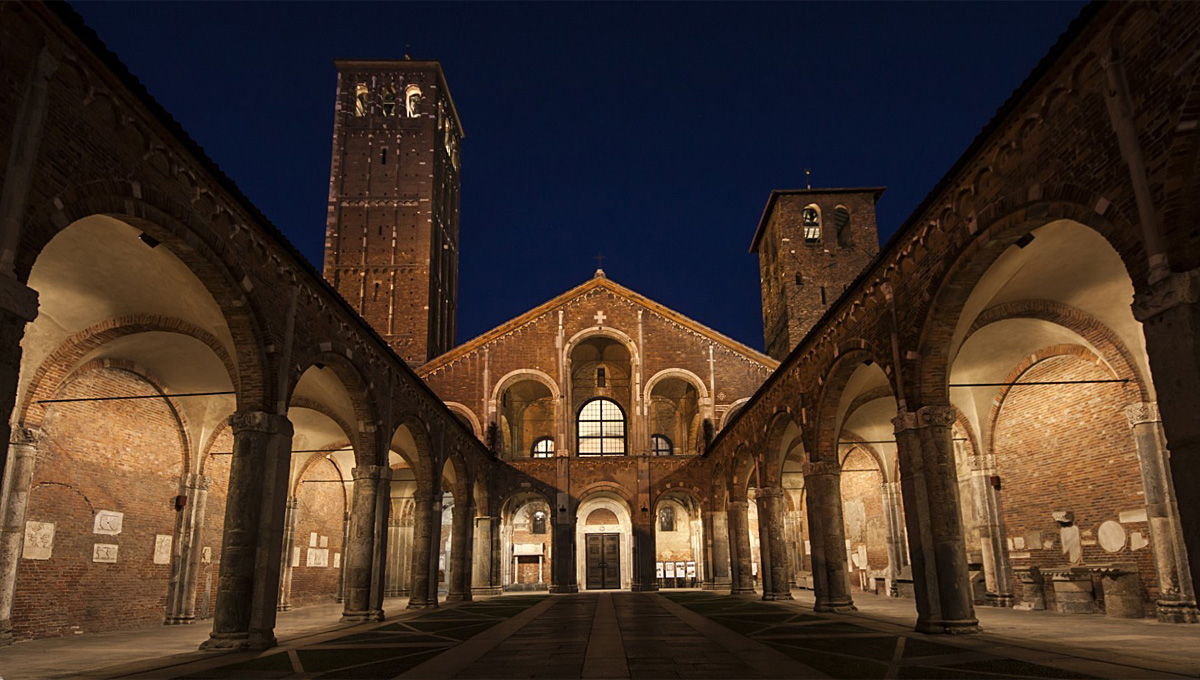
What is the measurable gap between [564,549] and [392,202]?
73.0 ft

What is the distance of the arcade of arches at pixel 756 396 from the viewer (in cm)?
673

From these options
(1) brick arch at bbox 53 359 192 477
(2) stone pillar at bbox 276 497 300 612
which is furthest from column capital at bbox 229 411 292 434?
(2) stone pillar at bbox 276 497 300 612

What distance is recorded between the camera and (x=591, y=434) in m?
36.3

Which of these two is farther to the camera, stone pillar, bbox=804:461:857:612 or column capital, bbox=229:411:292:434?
stone pillar, bbox=804:461:857:612

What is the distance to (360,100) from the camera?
146 ft

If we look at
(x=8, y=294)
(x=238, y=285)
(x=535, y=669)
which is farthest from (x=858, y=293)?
(x=8, y=294)

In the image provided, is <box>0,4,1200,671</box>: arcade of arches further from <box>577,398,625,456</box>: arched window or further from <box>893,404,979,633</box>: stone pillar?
<box>577,398,625,456</box>: arched window

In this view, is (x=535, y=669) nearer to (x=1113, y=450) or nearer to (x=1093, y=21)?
(x=1093, y=21)

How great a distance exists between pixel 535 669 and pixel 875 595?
1862 centimetres

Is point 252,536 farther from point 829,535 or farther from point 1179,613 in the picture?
point 1179,613

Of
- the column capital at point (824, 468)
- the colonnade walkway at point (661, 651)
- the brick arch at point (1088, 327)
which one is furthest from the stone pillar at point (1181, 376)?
the column capital at point (824, 468)

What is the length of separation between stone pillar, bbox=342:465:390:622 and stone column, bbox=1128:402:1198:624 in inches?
561

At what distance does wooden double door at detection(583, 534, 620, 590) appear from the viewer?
118 feet

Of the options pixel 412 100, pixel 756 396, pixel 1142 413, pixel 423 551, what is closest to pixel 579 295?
pixel 756 396
